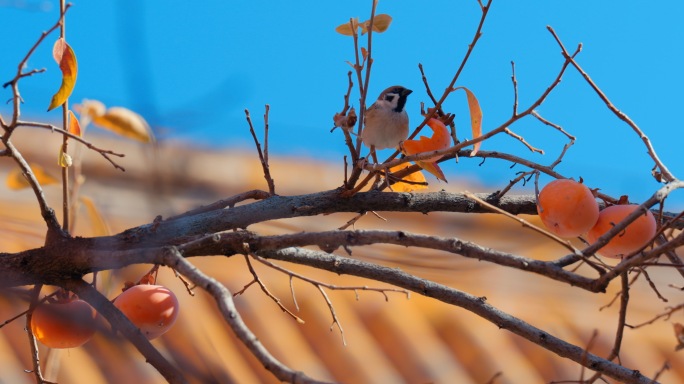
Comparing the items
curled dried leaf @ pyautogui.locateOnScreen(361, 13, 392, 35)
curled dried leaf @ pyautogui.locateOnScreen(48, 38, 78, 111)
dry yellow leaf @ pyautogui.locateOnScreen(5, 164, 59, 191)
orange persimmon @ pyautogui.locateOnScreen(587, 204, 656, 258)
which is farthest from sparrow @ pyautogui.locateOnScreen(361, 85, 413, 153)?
dry yellow leaf @ pyautogui.locateOnScreen(5, 164, 59, 191)

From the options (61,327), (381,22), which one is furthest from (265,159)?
(61,327)

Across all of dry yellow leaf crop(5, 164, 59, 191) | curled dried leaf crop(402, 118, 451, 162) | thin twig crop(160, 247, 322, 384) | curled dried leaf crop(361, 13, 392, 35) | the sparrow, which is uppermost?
dry yellow leaf crop(5, 164, 59, 191)

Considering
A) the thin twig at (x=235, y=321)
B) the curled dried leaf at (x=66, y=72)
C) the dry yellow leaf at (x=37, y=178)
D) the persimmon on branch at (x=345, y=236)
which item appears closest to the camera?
the thin twig at (x=235, y=321)

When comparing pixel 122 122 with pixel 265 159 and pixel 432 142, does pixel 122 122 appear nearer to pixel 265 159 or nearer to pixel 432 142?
pixel 265 159

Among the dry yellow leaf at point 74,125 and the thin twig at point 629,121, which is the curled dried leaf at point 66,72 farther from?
the thin twig at point 629,121

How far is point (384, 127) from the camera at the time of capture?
5.29 ft

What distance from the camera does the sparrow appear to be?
160cm

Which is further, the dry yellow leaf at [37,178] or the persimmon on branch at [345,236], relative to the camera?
the dry yellow leaf at [37,178]

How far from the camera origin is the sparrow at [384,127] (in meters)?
1.60

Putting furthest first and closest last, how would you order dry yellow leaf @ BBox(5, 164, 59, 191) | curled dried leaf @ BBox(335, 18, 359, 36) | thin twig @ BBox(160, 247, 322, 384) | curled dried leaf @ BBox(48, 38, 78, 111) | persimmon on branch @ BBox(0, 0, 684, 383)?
dry yellow leaf @ BBox(5, 164, 59, 191) < curled dried leaf @ BBox(335, 18, 359, 36) < curled dried leaf @ BBox(48, 38, 78, 111) < persimmon on branch @ BBox(0, 0, 684, 383) < thin twig @ BBox(160, 247, 322, 384)

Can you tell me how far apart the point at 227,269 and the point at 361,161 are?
1.14m

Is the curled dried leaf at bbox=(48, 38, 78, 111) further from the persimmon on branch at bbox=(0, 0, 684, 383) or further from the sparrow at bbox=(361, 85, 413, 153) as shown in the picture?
the sparrow at bbox=(361, 85, 413, 153)

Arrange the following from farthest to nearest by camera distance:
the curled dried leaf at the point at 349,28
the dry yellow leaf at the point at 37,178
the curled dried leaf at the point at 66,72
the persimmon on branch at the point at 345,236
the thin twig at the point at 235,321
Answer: the dry yellow leaf at the point at 37,178
the curled dried leaf at the point at 349,28
the curled dried leaf at the point at 66,72
the persimmon on branch at the point at 345,236
the thin twig at the point at 235,321

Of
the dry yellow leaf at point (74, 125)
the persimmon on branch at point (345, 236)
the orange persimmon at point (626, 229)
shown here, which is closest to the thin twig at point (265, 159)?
the persimmon on branch at point (345, 236)
